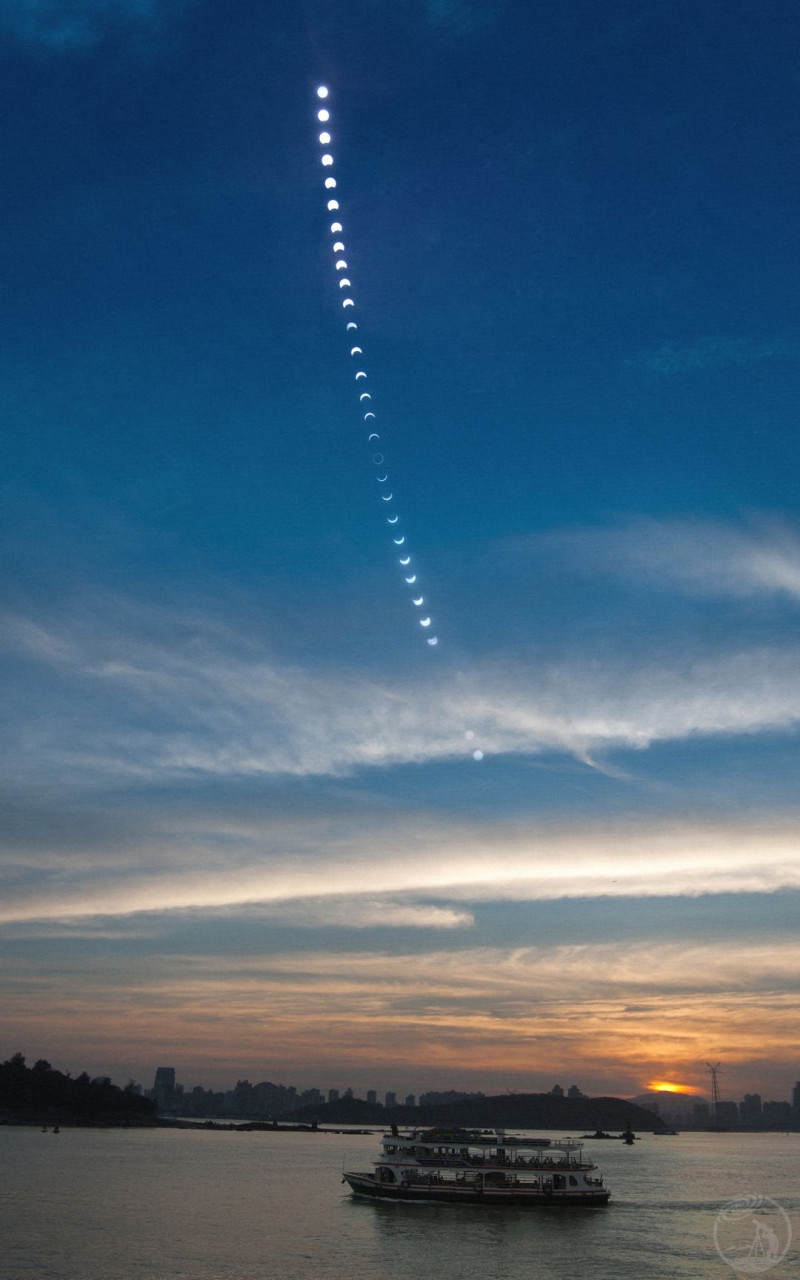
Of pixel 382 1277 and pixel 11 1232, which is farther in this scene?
pixel 11 1232

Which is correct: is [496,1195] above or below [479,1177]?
below

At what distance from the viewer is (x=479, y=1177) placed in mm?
114625

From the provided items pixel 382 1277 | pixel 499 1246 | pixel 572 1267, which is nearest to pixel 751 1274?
pixel 572 1267

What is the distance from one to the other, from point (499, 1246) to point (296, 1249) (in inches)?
739

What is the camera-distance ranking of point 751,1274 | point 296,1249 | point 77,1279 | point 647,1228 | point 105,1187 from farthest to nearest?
point 105,1187, point 647,1228, point 296,1249, point 751,1274, point 77,1279

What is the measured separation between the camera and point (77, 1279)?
229ft

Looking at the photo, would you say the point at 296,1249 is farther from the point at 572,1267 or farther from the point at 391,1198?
the point at 391,1198

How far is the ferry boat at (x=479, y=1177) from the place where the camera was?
371 ft
